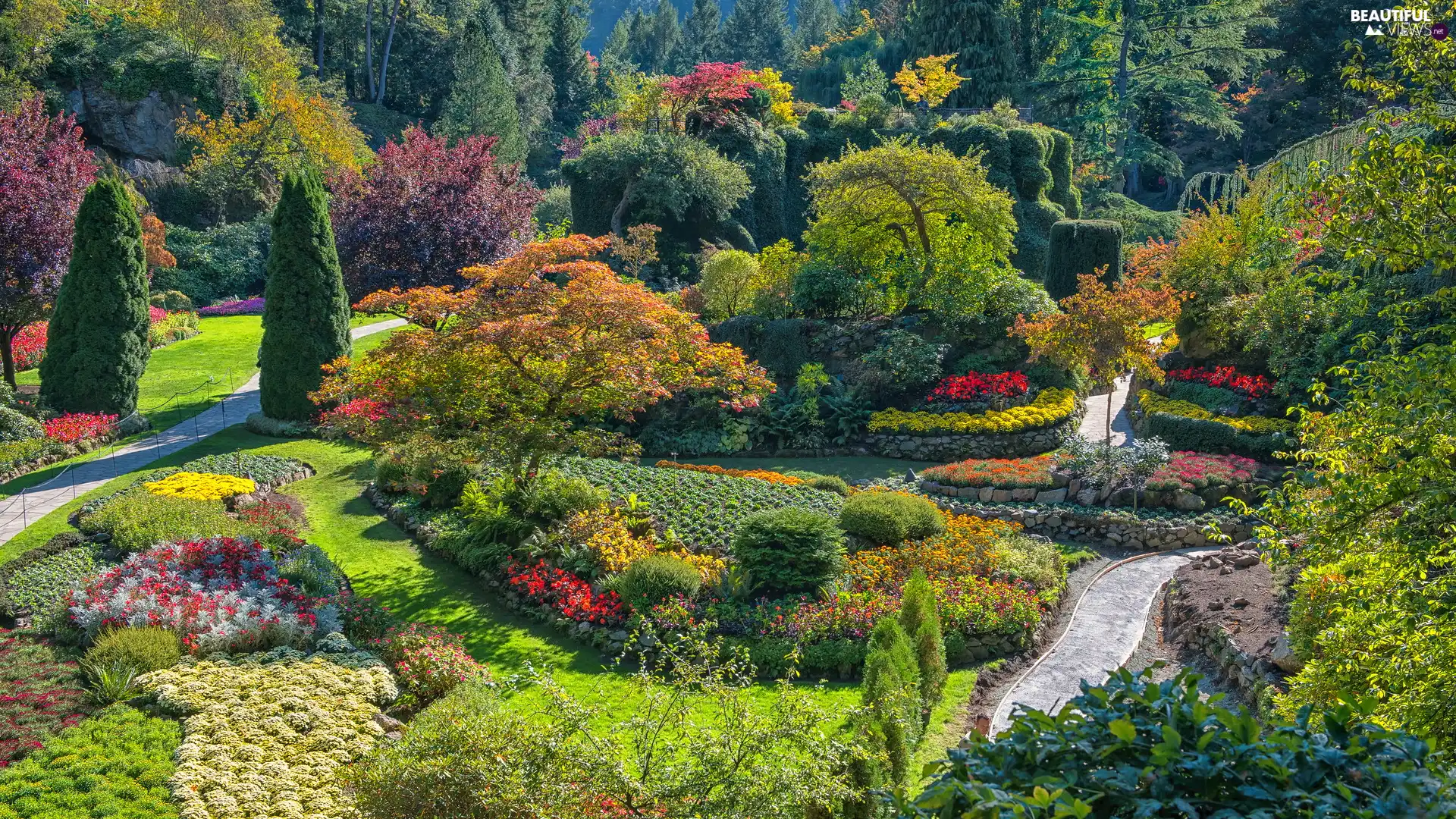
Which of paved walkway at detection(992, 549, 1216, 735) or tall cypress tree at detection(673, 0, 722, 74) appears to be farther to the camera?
tall cypress tree at detection(673, 0, 722, 74)

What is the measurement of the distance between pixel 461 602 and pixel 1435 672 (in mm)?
10775

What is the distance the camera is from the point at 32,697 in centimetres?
946

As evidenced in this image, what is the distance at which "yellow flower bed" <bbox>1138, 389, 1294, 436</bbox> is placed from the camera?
18016 mm

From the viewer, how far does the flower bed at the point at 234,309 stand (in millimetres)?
32344

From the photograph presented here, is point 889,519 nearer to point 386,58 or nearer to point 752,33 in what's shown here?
point 386,58

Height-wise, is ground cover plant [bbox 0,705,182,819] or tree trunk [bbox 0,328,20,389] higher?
tree trunk [bbox 0,328,20,389]

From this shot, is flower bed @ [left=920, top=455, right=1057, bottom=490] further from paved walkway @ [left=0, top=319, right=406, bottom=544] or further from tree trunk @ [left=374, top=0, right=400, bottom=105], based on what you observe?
tree trunk @ [left=374, top=0, right=400, bottom=105]

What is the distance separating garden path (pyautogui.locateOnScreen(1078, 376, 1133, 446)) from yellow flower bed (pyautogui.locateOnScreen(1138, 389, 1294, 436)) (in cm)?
65

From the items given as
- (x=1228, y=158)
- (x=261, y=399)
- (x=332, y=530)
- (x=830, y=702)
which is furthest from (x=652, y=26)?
(x=830, y=702)

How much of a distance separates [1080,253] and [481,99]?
32246mm

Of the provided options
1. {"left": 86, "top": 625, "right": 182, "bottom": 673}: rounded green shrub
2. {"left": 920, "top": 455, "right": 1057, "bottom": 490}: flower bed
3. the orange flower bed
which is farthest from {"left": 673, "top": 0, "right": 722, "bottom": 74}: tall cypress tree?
{"left": 86, "top": 625, "right": 182, "bottom": 673}: rounded green shrub

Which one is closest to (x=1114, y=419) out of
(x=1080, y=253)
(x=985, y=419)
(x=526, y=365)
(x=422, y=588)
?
(x=985, y=419)

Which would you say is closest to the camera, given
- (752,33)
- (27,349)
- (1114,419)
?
(1114,419)

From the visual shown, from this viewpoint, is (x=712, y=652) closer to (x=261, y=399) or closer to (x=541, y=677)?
(x=541, y=677)
